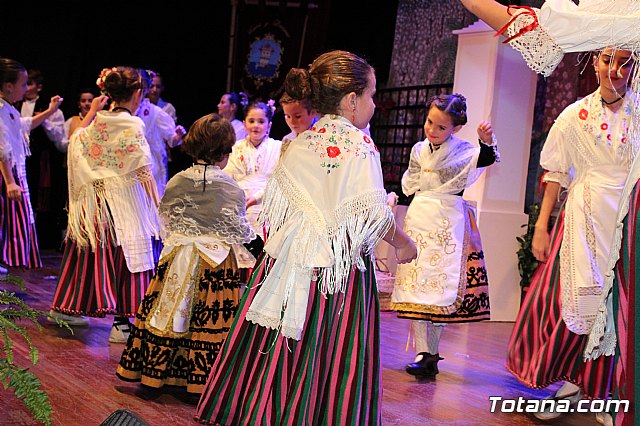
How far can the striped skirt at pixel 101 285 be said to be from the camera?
14.5 ft

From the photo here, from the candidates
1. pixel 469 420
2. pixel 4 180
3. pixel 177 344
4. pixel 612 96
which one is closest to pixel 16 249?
pixel 4 180

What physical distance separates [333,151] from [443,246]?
5.83 ft

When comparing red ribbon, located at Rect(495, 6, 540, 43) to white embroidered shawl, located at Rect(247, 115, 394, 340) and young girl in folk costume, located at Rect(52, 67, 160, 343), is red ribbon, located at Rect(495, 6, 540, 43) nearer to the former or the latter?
white embroidered shawl, located at Rect(247, 115, 394, 340)

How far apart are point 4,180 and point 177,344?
2.75 m

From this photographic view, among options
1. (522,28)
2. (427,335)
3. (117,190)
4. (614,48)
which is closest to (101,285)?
(117,190)

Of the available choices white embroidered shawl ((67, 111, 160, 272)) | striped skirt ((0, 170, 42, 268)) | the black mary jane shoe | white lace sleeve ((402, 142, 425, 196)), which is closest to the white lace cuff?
white lace sleeve ((402, 142, 425, 196))

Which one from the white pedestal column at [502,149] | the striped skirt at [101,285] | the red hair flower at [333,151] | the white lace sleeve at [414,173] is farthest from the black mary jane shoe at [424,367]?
the white pedestal column at [502,149]

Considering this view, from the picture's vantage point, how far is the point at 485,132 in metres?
4.13

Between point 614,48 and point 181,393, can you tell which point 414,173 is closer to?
point 181,393

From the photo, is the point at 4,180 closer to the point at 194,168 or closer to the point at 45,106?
the point at 194,168

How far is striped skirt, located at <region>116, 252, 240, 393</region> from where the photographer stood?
3.41 meters

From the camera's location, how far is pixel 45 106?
353 inches

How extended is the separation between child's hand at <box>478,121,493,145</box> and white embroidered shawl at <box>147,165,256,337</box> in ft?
4.41

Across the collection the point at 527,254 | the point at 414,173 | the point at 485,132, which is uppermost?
the point at 485,132
